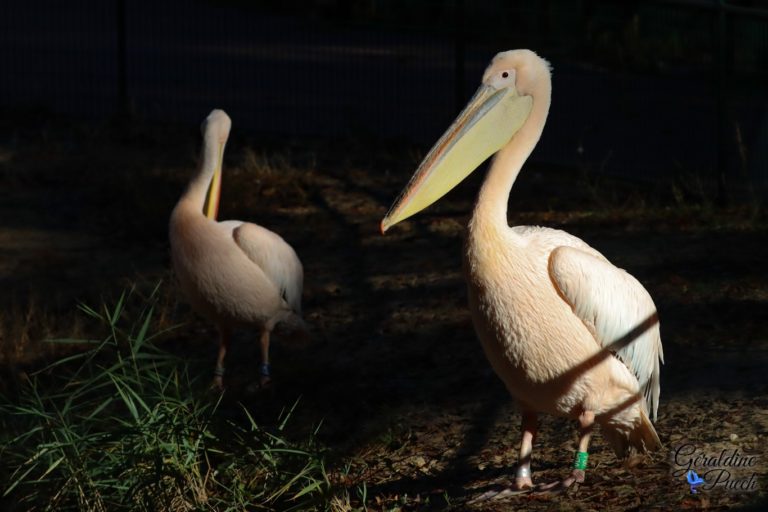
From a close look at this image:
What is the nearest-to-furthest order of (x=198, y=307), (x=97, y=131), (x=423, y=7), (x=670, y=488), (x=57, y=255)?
(x=670, y=488)
(x=198, y=307)
(x=57, y=255)
(x=97, y=131)
(x=423, y=7)

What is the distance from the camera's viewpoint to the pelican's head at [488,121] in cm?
379

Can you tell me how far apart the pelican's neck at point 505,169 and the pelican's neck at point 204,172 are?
1.99 m

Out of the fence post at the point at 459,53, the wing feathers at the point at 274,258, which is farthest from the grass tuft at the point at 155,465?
the fence post at the point at 459,53

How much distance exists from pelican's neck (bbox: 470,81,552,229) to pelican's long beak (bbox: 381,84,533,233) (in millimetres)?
29

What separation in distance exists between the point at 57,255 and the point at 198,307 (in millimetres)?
1732

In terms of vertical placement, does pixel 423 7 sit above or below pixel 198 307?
above

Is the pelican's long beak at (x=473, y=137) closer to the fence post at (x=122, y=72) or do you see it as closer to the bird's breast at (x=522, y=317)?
the bird's breast at (x=522, y=317)

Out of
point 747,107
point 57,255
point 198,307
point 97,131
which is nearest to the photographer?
point 198,307

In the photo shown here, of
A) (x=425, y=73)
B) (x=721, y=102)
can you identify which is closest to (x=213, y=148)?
(x=721, y=102)

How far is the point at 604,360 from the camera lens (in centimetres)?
376

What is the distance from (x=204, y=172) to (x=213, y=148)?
0.41 ft

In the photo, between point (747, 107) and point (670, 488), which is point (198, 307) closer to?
point (670, 488)

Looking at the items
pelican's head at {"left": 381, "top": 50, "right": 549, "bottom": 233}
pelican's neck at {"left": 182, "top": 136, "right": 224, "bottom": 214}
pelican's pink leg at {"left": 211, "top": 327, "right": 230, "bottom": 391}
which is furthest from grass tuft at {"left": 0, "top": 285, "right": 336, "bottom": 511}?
pelican's neck at {"left": 182, "top": 136, "right": 224, "bottom": 214}

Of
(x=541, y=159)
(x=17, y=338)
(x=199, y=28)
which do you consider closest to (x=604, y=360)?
(x=17, y=338)
